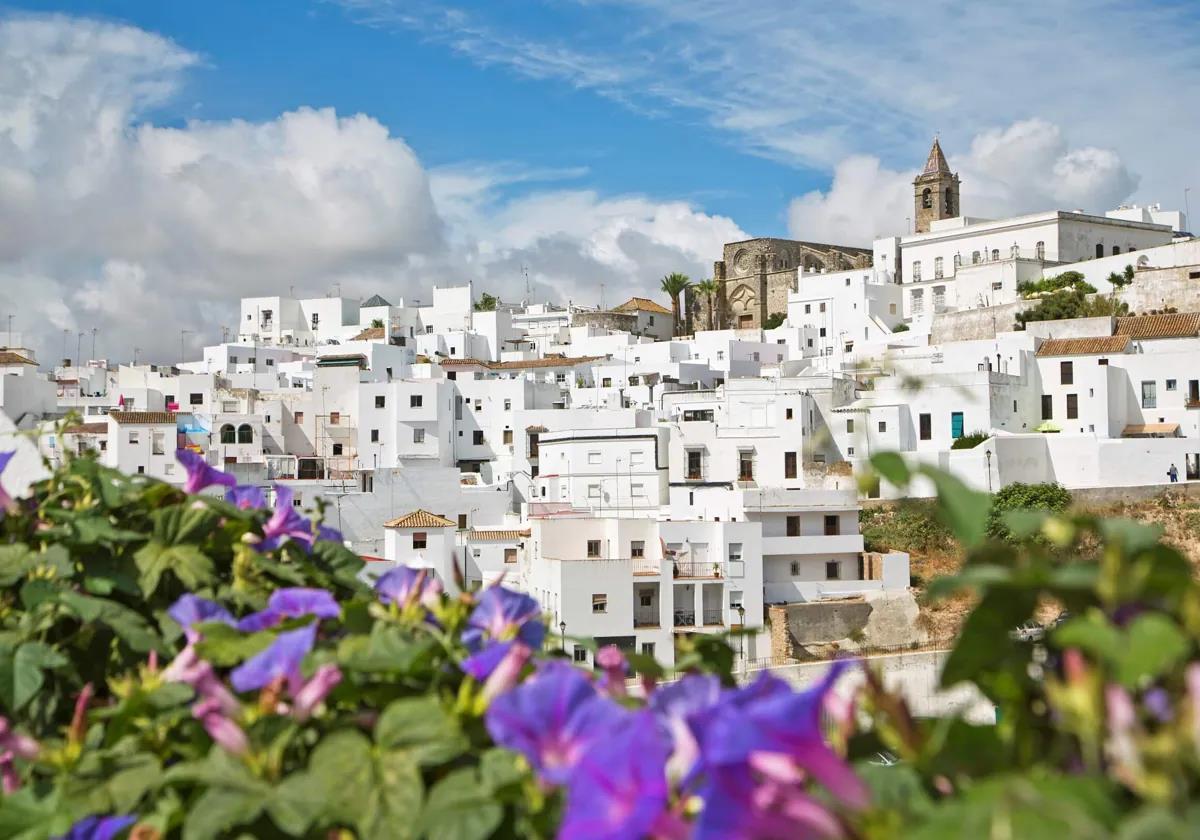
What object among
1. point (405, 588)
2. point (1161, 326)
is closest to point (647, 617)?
point (1161, 326)

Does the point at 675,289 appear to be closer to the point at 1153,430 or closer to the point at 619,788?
the point at 1153,430

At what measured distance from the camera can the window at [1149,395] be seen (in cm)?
3744

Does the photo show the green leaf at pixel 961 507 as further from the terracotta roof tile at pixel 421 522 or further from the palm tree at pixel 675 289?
the palm tree at pixel 675 289

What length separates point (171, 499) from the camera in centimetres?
327

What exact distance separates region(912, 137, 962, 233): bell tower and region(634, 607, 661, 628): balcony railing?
5067 cm

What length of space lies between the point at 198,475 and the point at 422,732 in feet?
5.41

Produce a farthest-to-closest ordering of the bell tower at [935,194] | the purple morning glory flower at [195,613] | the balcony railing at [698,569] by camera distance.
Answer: the bell tower at [935,194] → the balcony railing at [698,569] → the purple morning glory flower at [195,613]

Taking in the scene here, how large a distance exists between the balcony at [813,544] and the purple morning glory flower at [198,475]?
27.1 meters

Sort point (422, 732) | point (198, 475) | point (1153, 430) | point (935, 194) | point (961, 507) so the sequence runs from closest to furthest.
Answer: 1. point (961, 507)
2. point (422, 732)
3. point (198, 475)
4. point (1153, 430)
5. point (935, 194)

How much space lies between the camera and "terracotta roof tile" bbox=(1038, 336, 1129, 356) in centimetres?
3812

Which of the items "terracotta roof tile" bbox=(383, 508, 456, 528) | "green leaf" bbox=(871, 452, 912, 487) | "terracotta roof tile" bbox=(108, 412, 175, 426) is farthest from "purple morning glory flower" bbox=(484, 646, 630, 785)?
"terracotta roof tile" bbox=(108, 412, 175, 426)

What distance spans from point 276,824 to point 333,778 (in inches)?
5.4

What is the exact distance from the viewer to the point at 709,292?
78562 mm

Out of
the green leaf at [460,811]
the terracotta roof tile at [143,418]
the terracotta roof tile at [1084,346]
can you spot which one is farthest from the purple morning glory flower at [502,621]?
the terracotta roof tile at [143,418]
